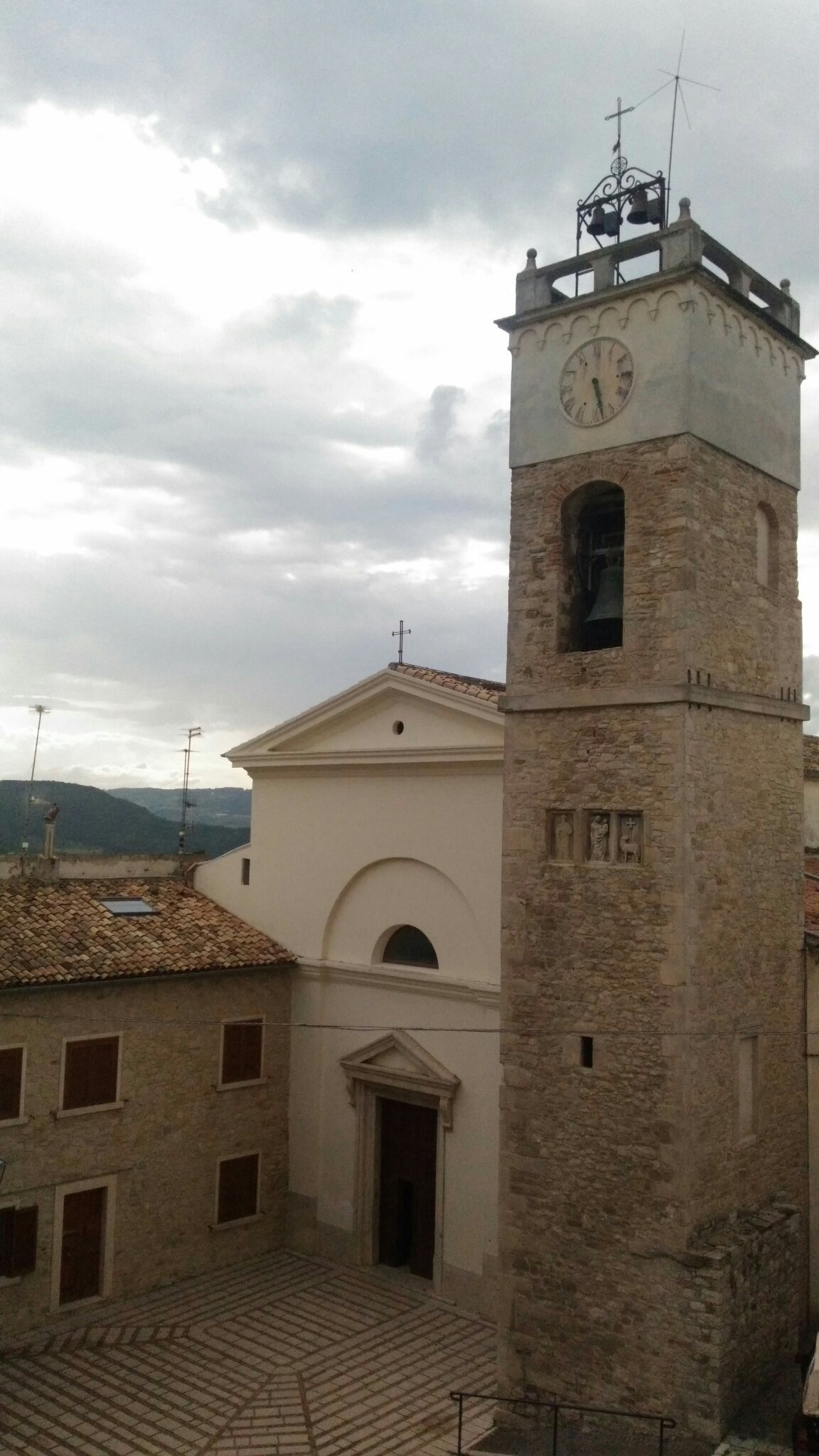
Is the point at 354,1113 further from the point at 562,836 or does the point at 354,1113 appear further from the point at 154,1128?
the point at 562,836

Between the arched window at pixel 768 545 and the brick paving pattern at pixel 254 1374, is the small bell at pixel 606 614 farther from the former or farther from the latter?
the brick paving pattern at pixel 254 1374

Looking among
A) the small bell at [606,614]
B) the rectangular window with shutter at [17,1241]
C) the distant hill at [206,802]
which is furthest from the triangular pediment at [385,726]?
the distant hill at [206,802]

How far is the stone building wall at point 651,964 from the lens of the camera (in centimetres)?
1197

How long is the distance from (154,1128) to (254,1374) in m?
3.92

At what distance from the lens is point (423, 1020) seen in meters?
17.4

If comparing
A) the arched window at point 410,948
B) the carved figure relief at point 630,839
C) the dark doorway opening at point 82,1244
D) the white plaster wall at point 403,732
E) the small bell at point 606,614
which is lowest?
the dark doorway opening at point 82,1244

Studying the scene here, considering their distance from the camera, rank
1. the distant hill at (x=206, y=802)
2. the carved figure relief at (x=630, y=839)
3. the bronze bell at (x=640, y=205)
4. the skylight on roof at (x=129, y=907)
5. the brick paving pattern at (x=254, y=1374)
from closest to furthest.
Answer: the carved figure relief at (x=630, y=839) < the brick paving pattern at (x=254, y=1374) < the bronze bell at (x=640, y=205) < the skylight on roof at (x=129, y=907) < the distant hill at (x=206, y=802)

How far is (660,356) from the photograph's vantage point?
41.7 feet

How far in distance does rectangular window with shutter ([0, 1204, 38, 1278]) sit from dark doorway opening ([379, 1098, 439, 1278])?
17.4 feet

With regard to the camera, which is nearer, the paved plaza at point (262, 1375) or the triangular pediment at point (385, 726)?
the paved plaza at point (262, 1375)

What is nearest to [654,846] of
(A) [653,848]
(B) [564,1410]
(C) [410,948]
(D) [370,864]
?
(A) [653,848]

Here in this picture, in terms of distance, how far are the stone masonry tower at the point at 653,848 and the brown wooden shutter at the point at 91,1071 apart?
6.52m

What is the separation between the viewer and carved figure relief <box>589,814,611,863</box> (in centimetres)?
1272

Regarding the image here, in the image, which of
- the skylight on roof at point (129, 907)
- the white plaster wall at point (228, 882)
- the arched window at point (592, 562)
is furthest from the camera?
the white plaster wall at point (228, 882)
